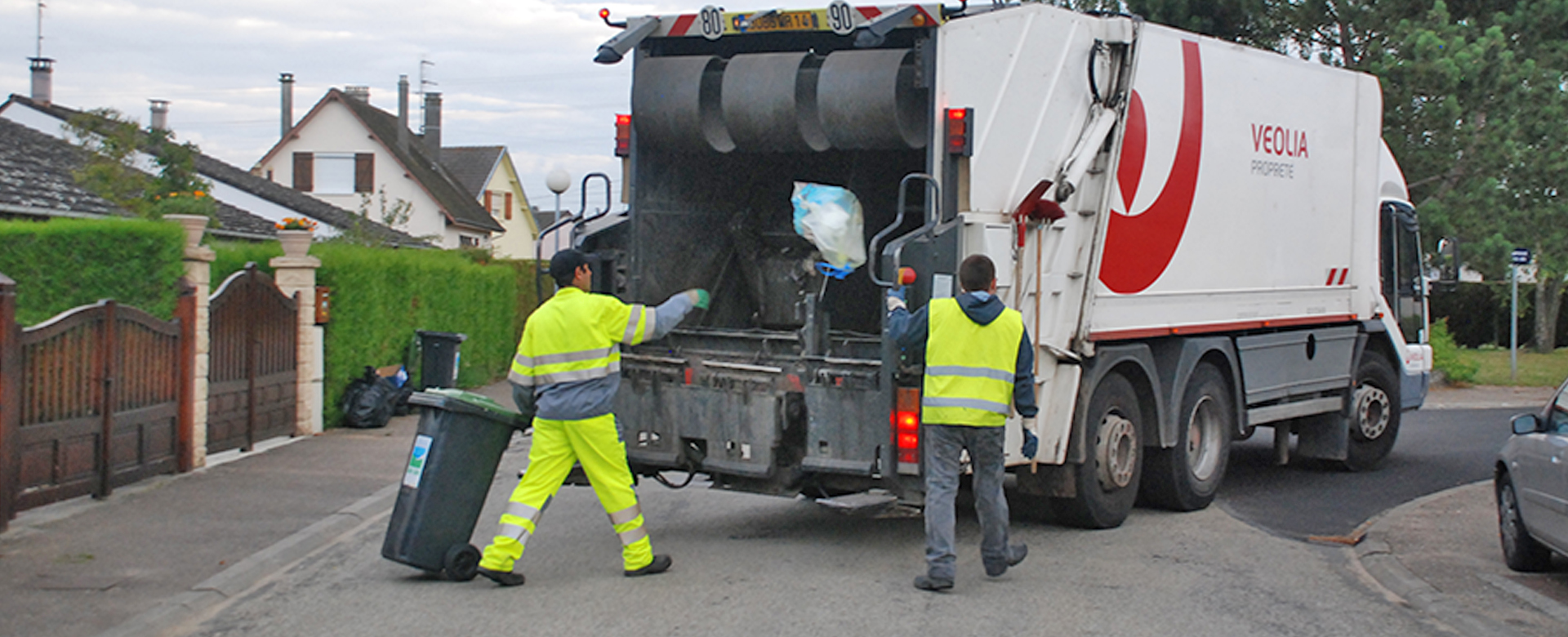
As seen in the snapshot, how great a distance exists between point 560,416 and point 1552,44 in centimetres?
1893

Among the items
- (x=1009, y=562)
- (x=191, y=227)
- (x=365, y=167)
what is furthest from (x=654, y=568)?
(x=365, y=167)

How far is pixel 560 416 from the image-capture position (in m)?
6.92

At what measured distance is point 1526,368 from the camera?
2703 centimetres

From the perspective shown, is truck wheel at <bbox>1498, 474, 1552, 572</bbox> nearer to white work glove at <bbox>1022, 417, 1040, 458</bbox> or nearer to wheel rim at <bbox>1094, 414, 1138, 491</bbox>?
wheel rim at <bbox>1094, 414, 1138, 491</bbox>

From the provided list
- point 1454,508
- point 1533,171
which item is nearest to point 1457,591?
point 1454,508

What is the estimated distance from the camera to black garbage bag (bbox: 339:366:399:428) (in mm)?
14117

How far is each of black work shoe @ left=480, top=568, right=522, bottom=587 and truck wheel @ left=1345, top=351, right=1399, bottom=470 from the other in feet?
24.5

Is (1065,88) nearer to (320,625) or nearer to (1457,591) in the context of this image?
(1457,591)

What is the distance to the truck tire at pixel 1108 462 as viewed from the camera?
8.38m

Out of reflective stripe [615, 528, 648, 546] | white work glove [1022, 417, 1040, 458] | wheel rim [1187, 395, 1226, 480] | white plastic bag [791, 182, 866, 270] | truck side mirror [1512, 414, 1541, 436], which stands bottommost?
reflective stripe [615, 528, 648, 546]

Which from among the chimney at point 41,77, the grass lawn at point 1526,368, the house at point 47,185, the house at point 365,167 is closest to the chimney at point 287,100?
the house at point 365,167

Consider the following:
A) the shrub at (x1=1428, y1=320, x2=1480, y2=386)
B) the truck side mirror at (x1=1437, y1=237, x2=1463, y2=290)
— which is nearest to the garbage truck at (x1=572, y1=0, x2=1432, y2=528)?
the truck side mirror at (x1=1437, y1=237, x2=1463, y2=290)

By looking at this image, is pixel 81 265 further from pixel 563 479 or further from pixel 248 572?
pixel 563 479

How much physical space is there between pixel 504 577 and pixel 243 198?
28517mm
